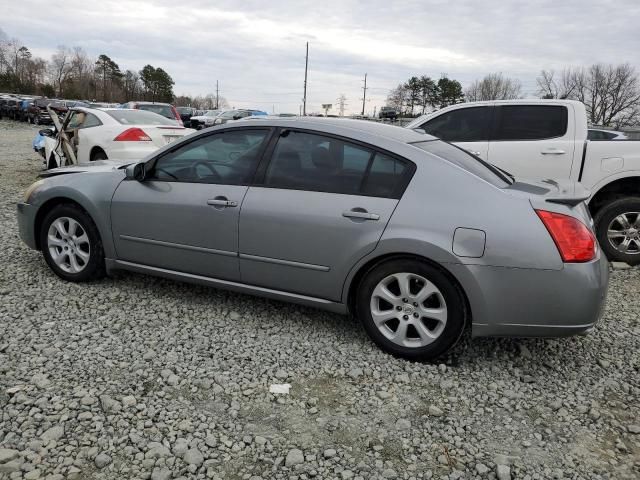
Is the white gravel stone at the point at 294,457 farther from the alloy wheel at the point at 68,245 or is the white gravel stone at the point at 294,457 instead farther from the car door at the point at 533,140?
the car door at the point at 533,140

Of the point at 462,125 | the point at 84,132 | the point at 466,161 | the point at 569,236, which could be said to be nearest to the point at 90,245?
the point at 466,161

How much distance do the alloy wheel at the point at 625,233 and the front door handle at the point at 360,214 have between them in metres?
3.71

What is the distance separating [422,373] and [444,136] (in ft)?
13.0

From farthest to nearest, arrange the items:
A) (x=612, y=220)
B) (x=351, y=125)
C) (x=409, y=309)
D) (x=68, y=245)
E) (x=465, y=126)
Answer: (x=465, y=126), (x=612, y=220), (x=68, y=245), (x=351, y=125), (x=409, y=309)

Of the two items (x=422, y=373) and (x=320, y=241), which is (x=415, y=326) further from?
(x=320, y=241)

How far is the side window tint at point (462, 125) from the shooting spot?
20.7 ft

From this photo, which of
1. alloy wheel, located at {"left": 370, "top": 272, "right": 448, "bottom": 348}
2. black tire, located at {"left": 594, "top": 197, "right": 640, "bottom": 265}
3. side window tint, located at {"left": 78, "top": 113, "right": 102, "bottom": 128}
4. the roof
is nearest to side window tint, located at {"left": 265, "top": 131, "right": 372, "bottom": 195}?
the roof

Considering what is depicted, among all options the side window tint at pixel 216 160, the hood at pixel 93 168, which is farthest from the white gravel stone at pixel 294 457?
the hood at pixel 93 168

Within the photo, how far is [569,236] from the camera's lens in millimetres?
3016

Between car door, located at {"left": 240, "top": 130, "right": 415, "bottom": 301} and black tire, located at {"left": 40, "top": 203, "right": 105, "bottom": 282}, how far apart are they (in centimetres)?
143

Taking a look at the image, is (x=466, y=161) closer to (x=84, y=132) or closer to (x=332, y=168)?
(x=332, y=168)

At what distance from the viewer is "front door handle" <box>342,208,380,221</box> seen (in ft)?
10.8

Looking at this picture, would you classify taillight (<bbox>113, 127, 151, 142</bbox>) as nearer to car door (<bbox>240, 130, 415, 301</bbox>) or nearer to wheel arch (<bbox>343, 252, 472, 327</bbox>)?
car door (<bbox>240, 130, 415, 301</bbox>)

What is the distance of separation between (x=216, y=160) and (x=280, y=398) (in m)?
1.86
